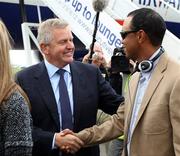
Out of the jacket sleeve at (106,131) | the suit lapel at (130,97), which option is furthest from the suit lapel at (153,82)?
the jacket sleeve at (106,131)

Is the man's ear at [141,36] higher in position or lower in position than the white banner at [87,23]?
higher

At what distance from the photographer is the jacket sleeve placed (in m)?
3.62

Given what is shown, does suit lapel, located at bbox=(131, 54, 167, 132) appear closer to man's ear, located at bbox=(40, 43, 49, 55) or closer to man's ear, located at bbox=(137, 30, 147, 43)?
man's ear, located at bbox=(137, 30, 147, 43)

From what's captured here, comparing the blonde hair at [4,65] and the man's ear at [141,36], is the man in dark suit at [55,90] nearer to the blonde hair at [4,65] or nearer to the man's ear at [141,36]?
the man's ear at [141,36]

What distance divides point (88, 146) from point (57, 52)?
2.37ft

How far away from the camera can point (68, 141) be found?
11.6 feet

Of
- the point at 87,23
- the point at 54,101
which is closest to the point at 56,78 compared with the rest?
the point at 54,101

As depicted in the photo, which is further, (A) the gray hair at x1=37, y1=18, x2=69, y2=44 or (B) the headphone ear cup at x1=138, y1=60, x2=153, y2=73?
(A) the gray hair at x1=37, y1=18, x2=69, y2=44

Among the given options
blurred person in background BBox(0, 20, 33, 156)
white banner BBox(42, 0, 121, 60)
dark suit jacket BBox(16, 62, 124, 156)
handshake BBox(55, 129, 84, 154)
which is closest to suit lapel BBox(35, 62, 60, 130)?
dark suit jacket BBox(16, 62, 124, 156)

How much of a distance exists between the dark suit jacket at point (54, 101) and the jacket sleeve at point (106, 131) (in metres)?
0.14

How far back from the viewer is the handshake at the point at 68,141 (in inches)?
139

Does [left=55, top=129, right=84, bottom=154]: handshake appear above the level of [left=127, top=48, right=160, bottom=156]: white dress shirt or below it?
below

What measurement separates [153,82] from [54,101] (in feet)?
2.98

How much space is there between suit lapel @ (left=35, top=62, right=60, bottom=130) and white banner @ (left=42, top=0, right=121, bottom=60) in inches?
135
